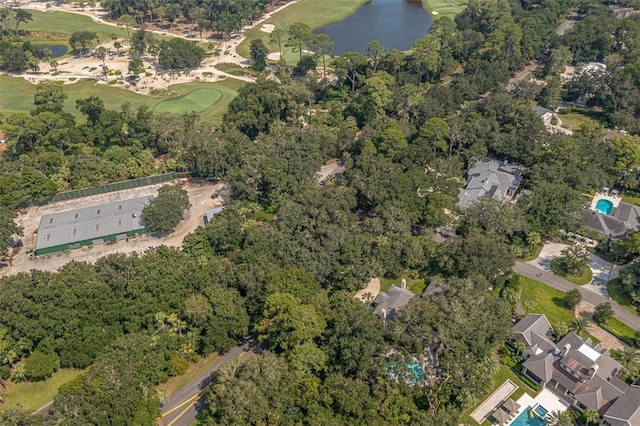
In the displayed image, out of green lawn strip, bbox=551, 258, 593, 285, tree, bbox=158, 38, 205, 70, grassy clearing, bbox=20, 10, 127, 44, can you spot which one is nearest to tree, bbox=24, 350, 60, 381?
green lawn strip, bbox=551, 258, 593, 285

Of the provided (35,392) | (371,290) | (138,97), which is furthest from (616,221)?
(138,97)

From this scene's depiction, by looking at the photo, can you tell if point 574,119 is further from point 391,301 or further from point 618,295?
point 391,301

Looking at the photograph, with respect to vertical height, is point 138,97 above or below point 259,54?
below

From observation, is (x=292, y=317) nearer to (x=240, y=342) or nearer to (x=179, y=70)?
(x=240, y=342)

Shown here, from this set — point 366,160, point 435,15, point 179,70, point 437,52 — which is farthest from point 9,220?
point 435,15

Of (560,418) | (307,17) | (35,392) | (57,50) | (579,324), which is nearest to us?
(560,418)

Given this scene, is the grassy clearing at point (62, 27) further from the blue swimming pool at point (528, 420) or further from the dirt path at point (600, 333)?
the blue swimming pool at point (528, 420)
